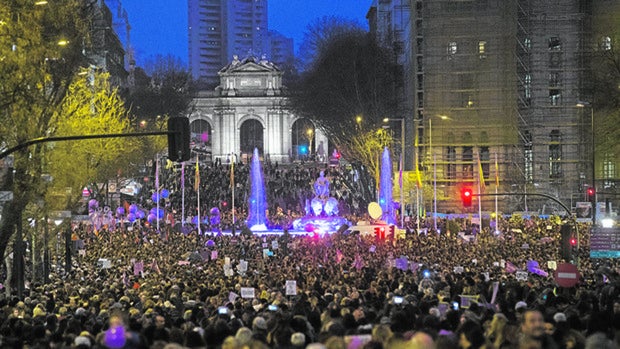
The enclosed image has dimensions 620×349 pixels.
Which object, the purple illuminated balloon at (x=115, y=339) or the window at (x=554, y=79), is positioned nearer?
the purple illuminated balloon at (x=115, y=339)

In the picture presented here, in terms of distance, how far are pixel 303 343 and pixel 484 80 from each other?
5433 centimetres

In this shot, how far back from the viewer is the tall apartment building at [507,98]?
6341cm

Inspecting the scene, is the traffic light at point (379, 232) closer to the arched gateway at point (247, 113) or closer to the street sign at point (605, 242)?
the street sign at point (605, 242)

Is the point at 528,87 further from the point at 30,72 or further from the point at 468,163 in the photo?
the point at 30,72

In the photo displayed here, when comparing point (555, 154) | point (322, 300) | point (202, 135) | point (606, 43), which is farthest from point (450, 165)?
point (202, 135)

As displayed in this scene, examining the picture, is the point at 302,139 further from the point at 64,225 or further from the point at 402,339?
the point at 402,339

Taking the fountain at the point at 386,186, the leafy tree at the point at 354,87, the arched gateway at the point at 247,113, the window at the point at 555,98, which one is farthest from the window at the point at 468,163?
the arched gateway at the point at 247,113

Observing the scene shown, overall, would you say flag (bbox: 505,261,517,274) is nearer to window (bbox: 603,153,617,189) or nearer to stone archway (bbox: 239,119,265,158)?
window (bbox: 603,153,617,189)

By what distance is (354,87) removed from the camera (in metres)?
75.0

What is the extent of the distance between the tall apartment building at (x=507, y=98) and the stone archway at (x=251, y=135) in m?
56.1

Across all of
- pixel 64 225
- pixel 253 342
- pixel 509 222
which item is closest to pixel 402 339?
pixel 253 342

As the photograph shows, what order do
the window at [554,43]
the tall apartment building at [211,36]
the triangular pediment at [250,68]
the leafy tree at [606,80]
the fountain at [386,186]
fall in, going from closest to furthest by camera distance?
the leafy tree at [606,80] → the fountain at [386,186] → the window at [554,43] → the triangular pediment at [250,68] → the tall apartment building at [211,36]

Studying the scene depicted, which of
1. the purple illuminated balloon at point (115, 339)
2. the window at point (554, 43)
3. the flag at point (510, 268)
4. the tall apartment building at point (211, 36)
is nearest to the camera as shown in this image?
the purple illuminated balloon at point (115, 339)

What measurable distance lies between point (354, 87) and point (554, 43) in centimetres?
1539
